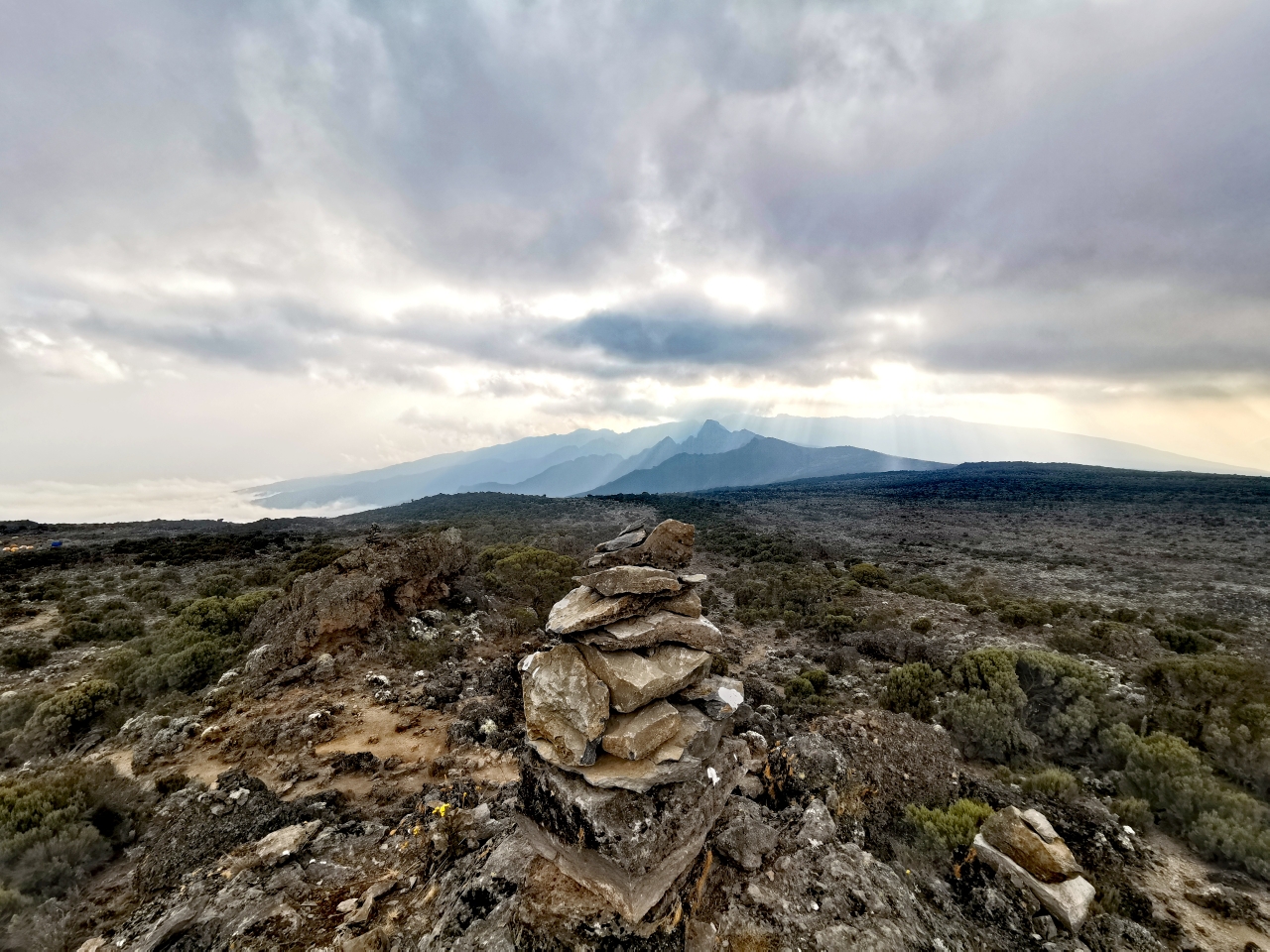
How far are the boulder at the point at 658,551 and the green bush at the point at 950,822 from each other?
19.7 ft

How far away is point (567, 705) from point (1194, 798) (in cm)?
1112

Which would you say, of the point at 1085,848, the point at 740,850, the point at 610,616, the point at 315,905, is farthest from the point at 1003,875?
the point at 315,905

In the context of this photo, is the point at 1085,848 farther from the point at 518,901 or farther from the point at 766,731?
the point at 518,901

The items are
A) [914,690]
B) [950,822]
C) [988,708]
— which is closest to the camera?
[950,822]

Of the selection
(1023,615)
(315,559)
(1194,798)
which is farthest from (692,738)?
(315,559)

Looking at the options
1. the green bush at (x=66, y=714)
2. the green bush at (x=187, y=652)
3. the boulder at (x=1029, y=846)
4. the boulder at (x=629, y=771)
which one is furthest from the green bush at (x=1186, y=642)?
the green bush at (x=66, y=714)

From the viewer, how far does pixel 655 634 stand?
687cm

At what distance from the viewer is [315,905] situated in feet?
20.9

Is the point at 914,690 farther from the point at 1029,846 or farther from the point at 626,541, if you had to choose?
the point at 626,541

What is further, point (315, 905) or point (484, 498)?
point (484, 498)

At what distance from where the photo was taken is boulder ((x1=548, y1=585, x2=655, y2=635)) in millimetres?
6676

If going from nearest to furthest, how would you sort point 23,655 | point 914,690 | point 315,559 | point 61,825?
point 61,825 → point 914,690 → point 23,655 → point 315,559

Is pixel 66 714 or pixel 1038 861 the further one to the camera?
pixel 66 714

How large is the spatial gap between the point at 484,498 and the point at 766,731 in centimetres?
8504
